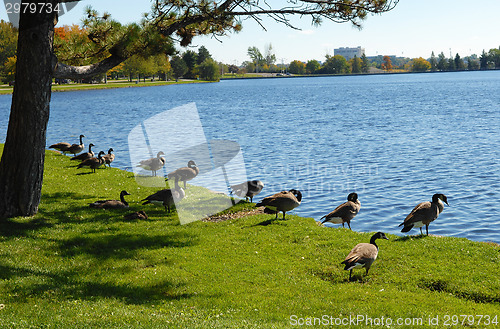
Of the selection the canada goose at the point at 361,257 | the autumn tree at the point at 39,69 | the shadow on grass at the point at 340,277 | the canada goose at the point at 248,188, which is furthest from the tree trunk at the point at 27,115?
the canada goose at the point at 361,257

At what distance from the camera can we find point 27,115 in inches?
599

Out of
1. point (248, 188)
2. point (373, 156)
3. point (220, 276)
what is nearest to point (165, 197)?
point (248, 188)

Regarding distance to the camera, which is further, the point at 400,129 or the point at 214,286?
the point at 400,129

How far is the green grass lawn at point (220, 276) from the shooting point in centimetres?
920

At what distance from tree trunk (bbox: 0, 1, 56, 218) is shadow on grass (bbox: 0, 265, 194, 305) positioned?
4.85m

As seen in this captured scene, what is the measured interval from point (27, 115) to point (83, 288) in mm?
7562

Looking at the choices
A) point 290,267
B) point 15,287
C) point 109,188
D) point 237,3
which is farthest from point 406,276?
point 109,188

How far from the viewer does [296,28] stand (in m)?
18.6

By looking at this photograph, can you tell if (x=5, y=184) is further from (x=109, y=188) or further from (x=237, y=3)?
(x=237, y=3)

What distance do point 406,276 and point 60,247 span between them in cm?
1025

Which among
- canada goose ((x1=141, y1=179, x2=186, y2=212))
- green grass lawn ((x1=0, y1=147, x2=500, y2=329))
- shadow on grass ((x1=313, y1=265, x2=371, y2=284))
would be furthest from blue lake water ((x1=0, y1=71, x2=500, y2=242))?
shadow on grass ((x1=313, y1=265, x2=371, y2=284))

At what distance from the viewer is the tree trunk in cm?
1504

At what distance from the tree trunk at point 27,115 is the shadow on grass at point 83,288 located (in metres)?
4.85

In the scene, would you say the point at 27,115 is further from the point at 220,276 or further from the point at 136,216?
the point at 220,276
